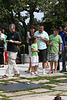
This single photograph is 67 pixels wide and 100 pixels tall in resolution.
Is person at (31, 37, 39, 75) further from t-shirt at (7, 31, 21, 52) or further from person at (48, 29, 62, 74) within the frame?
t-shirt at (7, 31, 21, 52)

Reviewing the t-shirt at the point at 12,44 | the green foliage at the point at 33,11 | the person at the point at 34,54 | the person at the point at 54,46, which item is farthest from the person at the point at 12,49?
the green foliage at the point at 33,11

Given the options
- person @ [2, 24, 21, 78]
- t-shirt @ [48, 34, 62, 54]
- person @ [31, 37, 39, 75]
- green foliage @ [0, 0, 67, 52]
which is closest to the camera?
person @ [2, 24, 21, 78]

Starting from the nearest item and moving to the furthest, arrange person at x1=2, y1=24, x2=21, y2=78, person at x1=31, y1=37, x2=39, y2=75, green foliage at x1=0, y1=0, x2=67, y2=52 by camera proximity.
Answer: person at x1=2, y1=24, x2=21, y2=78, person at x1=31, y1=37, x2=39, y2=75, green foliage at x1=0, y1=0, x2=67, y2=52

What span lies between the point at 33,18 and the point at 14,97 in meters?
28.7

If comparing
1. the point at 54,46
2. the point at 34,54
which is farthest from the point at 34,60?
the point at 54,46

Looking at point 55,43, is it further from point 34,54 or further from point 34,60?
point 34,60

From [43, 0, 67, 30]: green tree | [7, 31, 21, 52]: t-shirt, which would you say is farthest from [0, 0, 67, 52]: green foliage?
[7, 31, 21, 52]: t-shirt

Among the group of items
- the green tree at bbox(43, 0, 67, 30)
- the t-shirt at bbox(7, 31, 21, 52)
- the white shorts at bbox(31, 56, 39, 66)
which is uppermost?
the green tree at bbox(43, 0, 67, 30)

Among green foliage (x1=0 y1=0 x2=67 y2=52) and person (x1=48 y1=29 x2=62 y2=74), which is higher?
green foliage (x1=0 y1=0 x2=67 y2=52)

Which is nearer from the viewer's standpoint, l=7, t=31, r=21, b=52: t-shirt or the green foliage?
l=7, t=31, r=21, b=52: t-shirt

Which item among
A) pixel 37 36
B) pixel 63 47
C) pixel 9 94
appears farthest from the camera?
pixel 63 47

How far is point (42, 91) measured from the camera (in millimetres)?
6188

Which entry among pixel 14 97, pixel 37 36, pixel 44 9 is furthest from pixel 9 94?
pixel 44 9

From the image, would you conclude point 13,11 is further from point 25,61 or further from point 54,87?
point 54,87
